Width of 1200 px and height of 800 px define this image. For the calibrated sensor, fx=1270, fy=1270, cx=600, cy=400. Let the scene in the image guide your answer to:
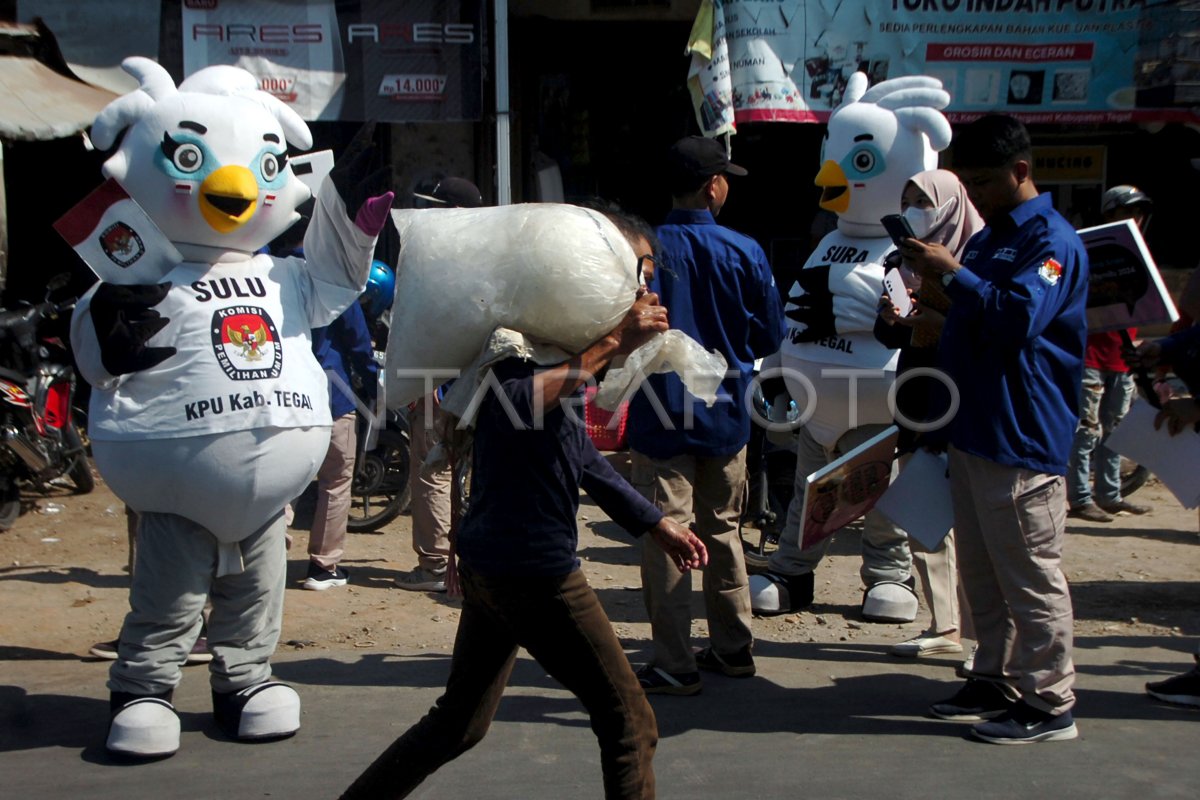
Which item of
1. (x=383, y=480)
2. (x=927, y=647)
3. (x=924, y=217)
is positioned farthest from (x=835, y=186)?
(x=383, y=480)

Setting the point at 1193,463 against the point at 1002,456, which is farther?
the point at 1193,463

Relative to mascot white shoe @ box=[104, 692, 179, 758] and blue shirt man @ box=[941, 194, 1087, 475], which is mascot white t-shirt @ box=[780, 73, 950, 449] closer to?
blue shirt man @ box=[941, 194, 1087, 475]

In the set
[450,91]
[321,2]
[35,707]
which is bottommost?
[35,707]

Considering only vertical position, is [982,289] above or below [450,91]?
below

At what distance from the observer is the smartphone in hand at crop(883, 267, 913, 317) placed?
516cm

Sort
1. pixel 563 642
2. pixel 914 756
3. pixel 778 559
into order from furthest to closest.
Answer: pixel 778 559 < pixel 914 756 < pixel 563 642

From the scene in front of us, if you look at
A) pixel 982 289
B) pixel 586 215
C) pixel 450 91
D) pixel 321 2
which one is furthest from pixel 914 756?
pixel 321 2

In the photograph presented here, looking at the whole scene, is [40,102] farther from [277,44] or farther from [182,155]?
[182,155]

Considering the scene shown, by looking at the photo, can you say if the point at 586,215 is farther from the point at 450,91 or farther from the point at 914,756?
the point at 450,91

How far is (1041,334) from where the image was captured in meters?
4.12

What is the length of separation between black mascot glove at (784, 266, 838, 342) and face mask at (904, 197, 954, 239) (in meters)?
0.57

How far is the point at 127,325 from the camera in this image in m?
4.03

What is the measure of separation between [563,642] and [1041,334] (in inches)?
77.4

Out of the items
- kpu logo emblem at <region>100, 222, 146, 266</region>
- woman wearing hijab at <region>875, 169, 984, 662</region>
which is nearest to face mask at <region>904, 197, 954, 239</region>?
woman wearing hijab at <region>875, 169, 984, 662</region>
